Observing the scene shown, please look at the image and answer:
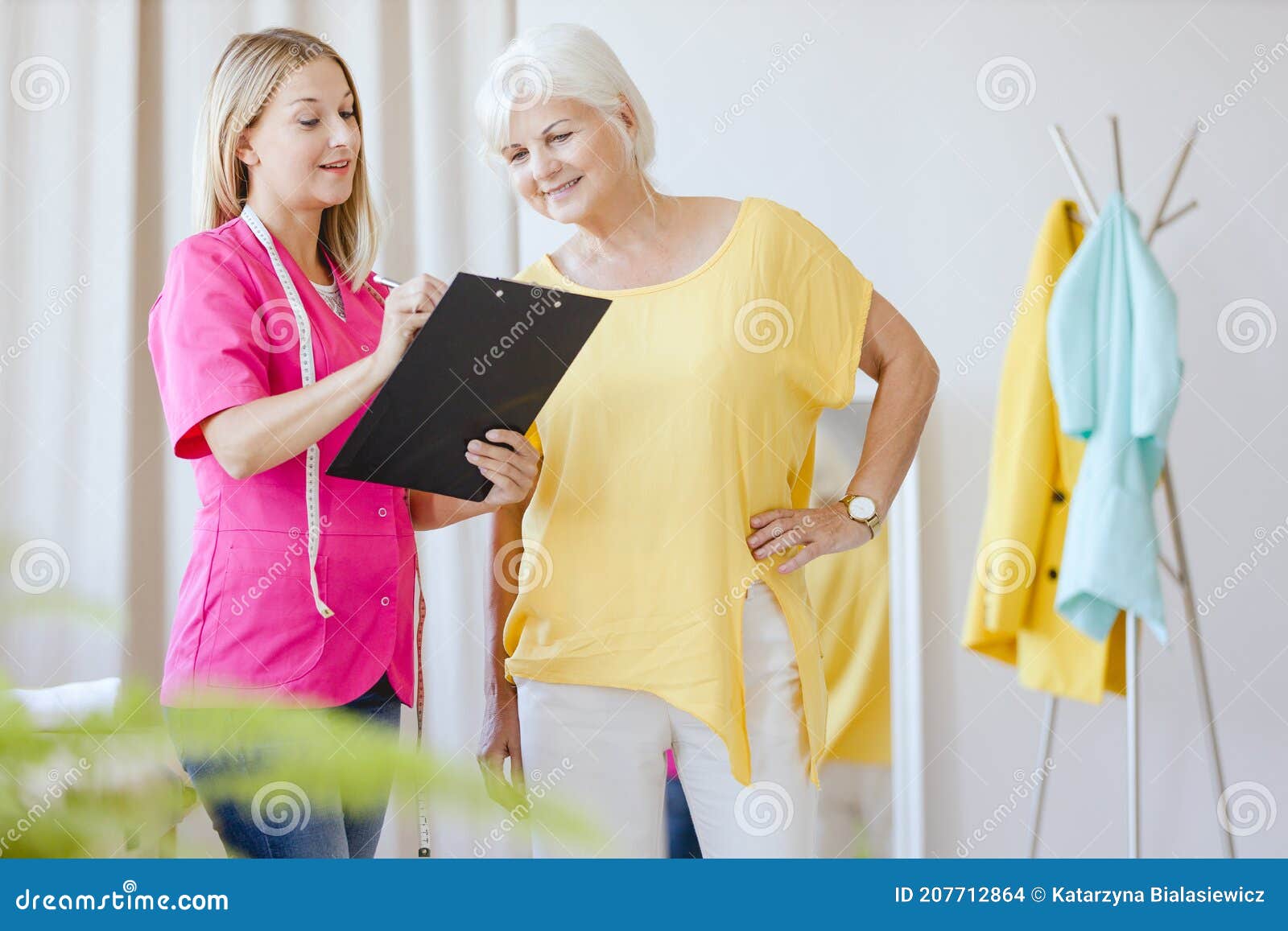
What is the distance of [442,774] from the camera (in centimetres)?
51

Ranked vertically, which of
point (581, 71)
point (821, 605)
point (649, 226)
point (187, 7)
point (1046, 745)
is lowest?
point (1046, 745)

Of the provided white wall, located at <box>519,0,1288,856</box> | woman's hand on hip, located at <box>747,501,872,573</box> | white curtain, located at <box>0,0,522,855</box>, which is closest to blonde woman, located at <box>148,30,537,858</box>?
woman's hand on hip, located at <box>747,501,872,573</box>

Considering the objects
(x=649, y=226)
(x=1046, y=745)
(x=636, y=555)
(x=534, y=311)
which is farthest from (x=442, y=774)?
(x=1046, y=745)

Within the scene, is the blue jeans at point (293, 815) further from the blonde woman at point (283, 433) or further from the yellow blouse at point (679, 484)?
the yellow blouse at point (679, 484)

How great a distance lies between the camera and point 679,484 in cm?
121

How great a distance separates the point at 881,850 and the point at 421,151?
143 cm

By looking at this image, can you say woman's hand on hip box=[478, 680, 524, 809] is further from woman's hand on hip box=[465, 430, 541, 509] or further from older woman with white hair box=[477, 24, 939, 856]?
woman's hand on hip box=[465, 430, 541, 509]

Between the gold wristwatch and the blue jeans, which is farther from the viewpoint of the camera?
the gold wristwatch

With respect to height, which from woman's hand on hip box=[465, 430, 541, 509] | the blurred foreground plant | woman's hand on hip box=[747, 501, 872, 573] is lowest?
the blurred foreground plant

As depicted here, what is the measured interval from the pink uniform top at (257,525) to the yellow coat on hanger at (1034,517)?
941 mm

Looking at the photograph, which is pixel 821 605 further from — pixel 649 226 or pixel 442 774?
pixel 442 774

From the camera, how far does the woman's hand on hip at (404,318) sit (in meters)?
1.04

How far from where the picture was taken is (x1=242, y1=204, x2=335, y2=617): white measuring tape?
110 centimetres

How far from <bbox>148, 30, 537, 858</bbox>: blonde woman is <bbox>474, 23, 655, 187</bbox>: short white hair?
0.15 metres
